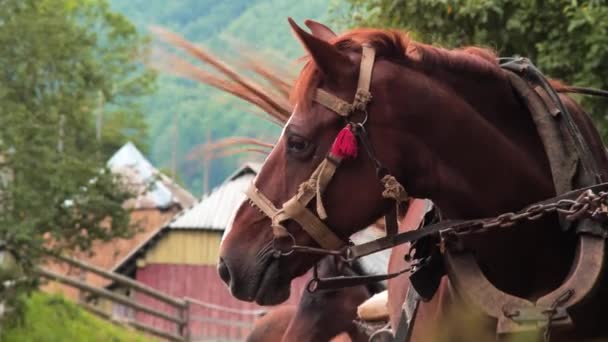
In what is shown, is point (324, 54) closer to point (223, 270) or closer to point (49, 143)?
point (223, 270)

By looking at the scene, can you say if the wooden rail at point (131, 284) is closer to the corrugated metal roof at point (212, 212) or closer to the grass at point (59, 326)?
the grass at point (59, 326)

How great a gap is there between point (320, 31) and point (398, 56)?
1.40 feet

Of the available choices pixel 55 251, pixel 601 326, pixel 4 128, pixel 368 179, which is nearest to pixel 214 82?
pixel 368 179

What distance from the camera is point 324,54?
4.08 meters

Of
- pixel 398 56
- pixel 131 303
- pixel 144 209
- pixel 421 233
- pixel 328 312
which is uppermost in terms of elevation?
pixel 398 56

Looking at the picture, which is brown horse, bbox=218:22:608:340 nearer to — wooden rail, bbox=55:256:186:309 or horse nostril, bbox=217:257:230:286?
horse nostril, bbox=217:257:230:286

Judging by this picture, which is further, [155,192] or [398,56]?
[155,192]

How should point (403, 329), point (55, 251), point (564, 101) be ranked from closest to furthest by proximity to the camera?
point (564, 101) < point (403, 329) < point (55, 251)

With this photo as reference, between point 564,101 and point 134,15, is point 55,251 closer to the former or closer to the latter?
point 564,101

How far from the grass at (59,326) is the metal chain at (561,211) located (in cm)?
1338

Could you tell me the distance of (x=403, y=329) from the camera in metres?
4.79

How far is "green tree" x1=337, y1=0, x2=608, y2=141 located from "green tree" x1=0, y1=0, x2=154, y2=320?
7.09m

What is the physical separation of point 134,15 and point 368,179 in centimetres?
14338

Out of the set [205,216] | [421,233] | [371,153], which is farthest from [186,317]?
[371,153]
